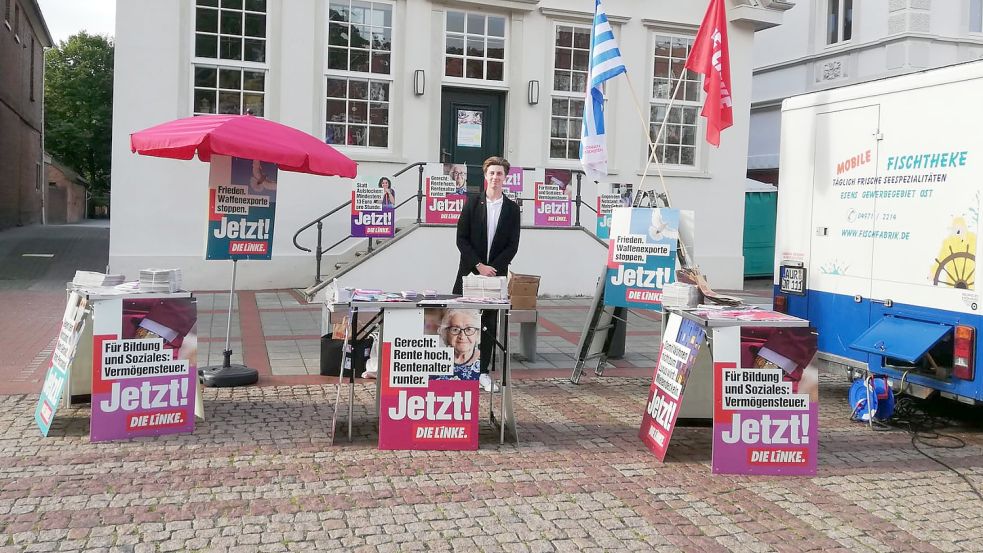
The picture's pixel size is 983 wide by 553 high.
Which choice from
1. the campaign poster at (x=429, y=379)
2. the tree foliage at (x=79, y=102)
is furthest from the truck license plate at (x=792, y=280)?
the tree foliage at (x=79, y=102)

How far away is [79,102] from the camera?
171ft

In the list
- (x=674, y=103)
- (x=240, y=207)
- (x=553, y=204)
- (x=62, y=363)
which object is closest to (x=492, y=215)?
(x=240, y=207)

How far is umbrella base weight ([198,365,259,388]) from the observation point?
706 cm

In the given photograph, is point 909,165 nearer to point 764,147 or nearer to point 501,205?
point 501,205

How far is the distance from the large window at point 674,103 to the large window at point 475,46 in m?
3.19

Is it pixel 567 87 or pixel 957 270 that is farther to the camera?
pixel 567 87

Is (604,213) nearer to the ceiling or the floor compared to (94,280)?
nearer to the ceiling

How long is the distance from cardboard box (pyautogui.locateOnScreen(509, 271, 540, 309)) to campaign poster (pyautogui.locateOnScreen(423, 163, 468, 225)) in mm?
4947

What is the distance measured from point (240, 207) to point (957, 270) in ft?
17.7

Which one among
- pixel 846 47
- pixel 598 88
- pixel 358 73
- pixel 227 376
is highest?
pixel 846 47

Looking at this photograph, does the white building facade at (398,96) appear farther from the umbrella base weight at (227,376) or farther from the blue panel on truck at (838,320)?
the blue panel on truck at (838,320)

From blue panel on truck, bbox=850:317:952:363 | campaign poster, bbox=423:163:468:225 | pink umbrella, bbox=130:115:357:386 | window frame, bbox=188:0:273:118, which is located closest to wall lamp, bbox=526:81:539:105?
campaign poster, bbox=423:163:468:225

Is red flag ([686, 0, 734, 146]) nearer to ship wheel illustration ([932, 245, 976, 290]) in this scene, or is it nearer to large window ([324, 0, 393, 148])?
ship wheel illustration ([932, 245, 976, 290])

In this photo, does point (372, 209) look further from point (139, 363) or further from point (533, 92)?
point (139, 363)
